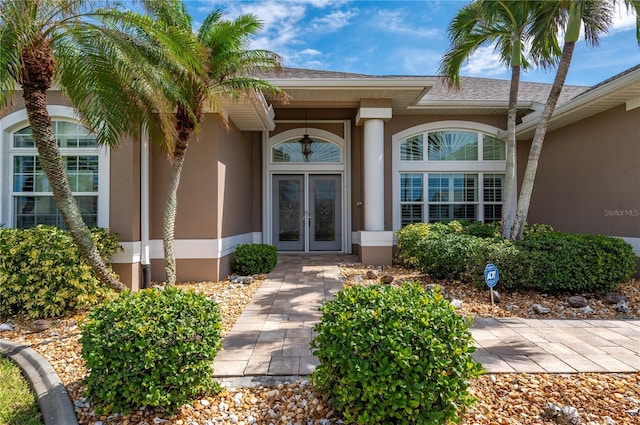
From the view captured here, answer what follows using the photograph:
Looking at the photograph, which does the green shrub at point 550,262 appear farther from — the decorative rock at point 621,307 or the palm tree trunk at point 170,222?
the palm tree trunk at point 170,222

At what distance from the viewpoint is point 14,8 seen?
10.6ft

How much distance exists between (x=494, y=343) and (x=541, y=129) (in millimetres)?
4487

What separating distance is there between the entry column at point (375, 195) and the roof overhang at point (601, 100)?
370 centimetres

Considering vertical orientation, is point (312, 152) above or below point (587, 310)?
above

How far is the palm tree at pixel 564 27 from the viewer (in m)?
5.80

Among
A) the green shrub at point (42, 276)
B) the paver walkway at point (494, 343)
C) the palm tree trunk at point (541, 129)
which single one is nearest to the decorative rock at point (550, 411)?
the paver walkway at point (494, 343)

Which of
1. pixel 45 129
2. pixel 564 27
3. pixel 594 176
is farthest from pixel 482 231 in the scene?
pixel 45 129

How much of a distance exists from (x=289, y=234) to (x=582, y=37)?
26.0ft

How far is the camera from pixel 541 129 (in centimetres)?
631

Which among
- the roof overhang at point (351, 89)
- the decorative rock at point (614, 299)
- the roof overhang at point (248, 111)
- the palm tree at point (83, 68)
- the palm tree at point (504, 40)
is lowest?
the decorative rock at point (614, 299)

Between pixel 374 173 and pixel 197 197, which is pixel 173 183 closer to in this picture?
pixel 197 197

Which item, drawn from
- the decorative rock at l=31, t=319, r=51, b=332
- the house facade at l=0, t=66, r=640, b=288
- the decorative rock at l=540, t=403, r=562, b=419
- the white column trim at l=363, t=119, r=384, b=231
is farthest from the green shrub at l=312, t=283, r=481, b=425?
the white column trim at l=363, t=119, r=384, b=231

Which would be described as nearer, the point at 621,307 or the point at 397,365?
the point at 397,365

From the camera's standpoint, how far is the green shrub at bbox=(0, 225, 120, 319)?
4.56 metres
